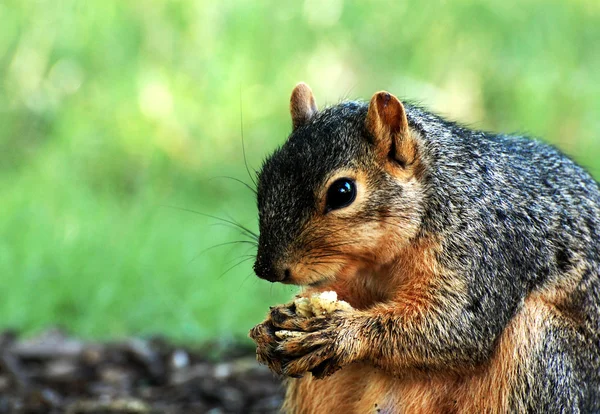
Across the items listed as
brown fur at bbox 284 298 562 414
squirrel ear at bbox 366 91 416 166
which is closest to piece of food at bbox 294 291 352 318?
brown fur at bbox 284 298 562 414

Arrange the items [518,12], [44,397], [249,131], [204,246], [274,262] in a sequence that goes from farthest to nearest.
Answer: [518,12] → [249,131] → [204,246] → [44,397] → [274,262]

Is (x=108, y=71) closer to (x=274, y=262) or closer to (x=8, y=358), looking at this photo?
(x=8, y=358)

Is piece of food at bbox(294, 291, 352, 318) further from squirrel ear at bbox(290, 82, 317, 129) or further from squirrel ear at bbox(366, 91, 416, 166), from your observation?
squirrel ear at bbox(290, 82, 317, 129)

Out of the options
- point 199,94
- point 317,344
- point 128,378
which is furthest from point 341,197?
point 199,94

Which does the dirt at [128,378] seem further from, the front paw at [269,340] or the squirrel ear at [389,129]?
the squirrel ear at [389,129]

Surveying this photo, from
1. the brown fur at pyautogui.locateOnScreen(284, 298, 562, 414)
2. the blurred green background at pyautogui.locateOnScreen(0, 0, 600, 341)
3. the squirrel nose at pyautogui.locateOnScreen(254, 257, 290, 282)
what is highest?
the blurred green background at pyautogui.locateOnScreen(0, 0, 600, 341)

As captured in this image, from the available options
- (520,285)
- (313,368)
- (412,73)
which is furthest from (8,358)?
(412,73)

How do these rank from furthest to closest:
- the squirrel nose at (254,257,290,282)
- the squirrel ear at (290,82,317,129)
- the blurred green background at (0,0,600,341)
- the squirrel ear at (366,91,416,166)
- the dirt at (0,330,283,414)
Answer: the blurred green background at (0,0,600,341)
the dirt at (0,330,283,414)
the squirrel ear at (290,82,317,129)
the squirrel ear at (366,91,416,166)
the squirrel nose at (254,257,290,282)

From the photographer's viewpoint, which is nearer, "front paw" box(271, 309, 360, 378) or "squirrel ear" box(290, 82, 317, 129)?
"front paw" box(271, 309, 360, 378)
